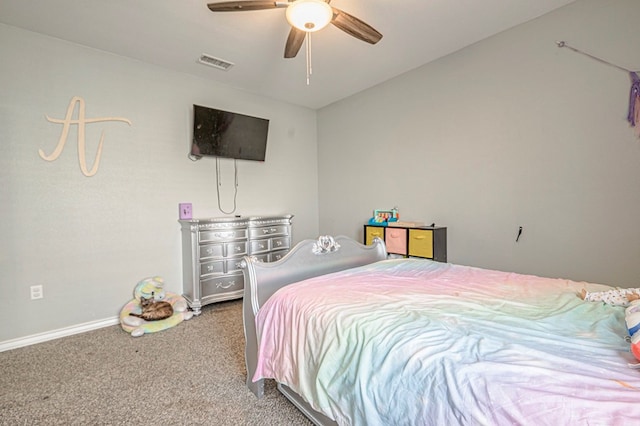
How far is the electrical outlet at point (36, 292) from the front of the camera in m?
2.52

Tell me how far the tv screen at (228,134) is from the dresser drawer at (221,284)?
4.82ft

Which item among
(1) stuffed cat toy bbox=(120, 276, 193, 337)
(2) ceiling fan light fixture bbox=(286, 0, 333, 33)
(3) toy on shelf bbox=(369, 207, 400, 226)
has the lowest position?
(1) stuffed cat toy bbox=(120, 276, 193, 337)

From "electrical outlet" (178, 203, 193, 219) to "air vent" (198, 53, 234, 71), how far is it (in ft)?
5.23

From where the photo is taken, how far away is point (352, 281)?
5.47 feet

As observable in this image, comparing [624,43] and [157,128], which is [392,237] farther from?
[157,128]

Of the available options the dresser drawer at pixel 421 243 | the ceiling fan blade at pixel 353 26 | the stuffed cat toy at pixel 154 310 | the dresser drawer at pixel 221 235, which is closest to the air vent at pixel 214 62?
the ceiling fan blade at pixel 353 26

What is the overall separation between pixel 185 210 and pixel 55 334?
1.59m

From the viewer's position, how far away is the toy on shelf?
350 centimetres

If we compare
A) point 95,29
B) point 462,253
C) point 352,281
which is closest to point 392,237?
point 462,253

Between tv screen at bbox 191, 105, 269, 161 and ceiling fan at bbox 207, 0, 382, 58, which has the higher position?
ceiling fan at bbox 207, 0, 382, 58

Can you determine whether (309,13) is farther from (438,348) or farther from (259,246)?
(259,246)

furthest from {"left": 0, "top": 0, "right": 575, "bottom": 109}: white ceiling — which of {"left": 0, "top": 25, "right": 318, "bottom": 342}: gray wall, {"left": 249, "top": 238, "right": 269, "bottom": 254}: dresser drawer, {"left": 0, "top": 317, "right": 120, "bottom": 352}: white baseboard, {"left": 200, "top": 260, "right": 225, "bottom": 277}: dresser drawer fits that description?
{"left": 0, "top": 317, "right": 120, "bottom": 352}: white baseboard

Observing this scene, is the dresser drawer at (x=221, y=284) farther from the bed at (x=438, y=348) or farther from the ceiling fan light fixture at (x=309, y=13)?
the ceiling fan light fixture at (x=309, y=13)

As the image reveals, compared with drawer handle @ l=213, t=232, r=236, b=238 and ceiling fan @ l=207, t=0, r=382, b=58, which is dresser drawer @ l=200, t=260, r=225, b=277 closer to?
drawer handle @ l=213, t=232, r=236, b=238
